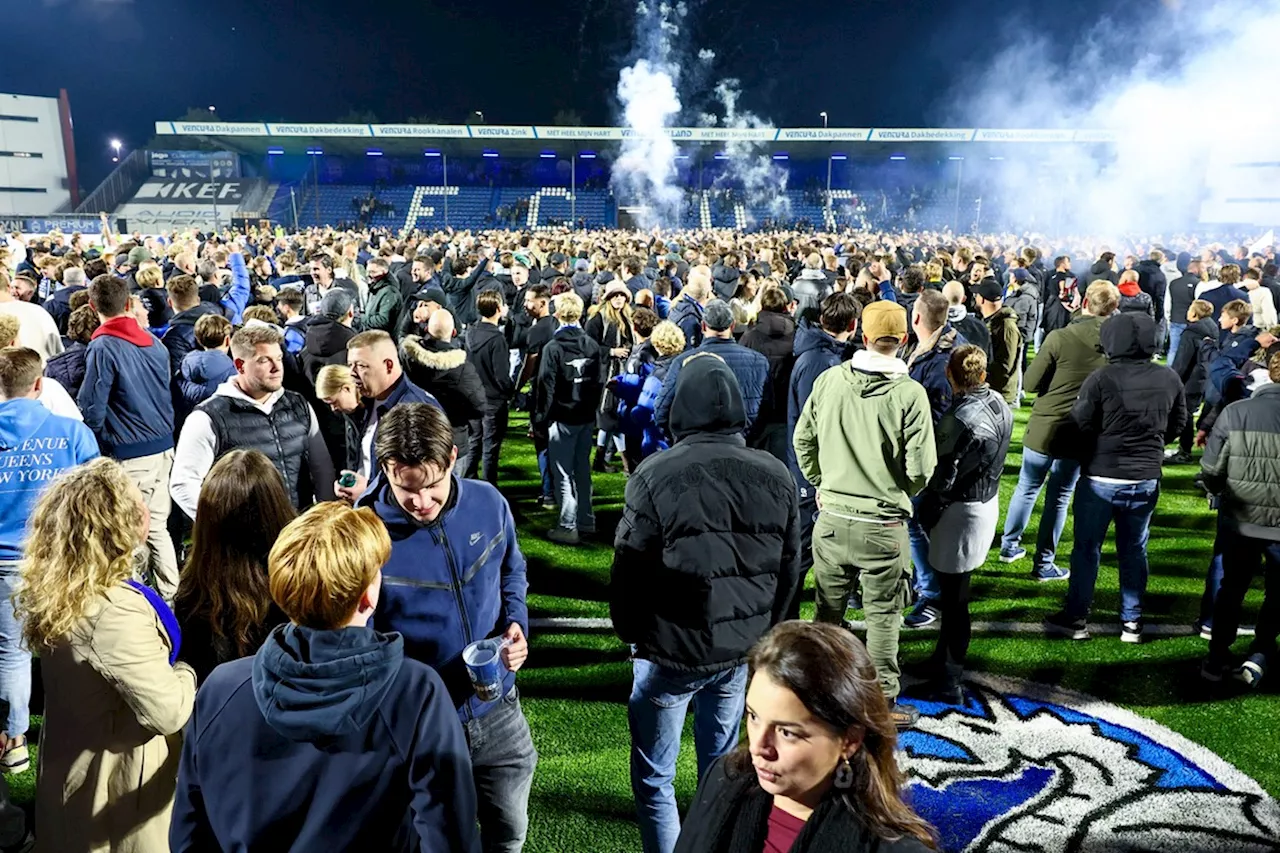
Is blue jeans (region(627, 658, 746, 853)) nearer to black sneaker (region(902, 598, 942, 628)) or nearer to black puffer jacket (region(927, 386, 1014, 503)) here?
black puffer jacket (region(927, 386, 1014, 503))

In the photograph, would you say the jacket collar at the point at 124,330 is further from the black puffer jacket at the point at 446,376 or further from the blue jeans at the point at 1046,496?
the blue jeans at the point at 1046,496

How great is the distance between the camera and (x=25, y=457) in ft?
12.3

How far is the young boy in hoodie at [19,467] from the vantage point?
369 cm

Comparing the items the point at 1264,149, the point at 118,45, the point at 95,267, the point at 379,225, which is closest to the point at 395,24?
the point at 118,45

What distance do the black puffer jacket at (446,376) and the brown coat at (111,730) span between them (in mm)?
2884

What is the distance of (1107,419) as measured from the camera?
5.02 meters

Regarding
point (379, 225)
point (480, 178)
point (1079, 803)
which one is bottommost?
point (1079, 803)

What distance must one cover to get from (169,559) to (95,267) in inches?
219

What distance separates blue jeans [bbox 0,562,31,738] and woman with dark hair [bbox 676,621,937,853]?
3353mm

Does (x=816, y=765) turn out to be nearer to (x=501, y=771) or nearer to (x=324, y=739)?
(x=324, y=739)

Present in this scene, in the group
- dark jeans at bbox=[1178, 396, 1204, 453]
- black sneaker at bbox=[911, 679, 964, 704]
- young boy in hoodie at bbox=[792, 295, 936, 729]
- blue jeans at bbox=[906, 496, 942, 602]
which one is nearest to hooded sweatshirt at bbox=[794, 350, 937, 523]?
young boy in hoodie at bbox=[792, 295, 936, 729]

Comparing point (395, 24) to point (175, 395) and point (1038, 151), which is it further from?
point (175, 395)

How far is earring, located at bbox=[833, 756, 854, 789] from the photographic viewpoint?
5.54 ft

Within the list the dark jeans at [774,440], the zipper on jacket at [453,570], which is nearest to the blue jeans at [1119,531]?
the dark jeans at [774,440]
